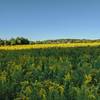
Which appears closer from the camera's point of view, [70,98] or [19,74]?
[70,98]

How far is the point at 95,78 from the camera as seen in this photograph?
15562 millimetres

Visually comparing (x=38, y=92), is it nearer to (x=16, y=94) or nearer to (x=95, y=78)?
(x=16, y=94)

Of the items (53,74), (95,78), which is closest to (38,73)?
(53,74)

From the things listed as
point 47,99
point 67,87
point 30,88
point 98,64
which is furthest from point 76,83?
point 98,64

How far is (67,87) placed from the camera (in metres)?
13.8

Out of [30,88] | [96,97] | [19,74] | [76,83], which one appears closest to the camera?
[96,97]

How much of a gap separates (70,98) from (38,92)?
92 cm

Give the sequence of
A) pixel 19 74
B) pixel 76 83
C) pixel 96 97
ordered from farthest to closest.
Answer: pixel 19 74 < pixel 76 83 < pixel 96 97

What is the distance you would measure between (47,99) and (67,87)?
196 centimetres

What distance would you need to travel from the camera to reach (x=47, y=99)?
11.9 m

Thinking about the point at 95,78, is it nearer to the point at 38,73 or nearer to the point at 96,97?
the point at 38,73

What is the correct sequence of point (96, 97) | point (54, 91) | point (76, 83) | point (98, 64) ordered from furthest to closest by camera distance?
point (98, 64)
point (76, 83)
point (54, 91)
point (96, 97)

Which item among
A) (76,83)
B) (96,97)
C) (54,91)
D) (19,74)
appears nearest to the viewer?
(96,97)

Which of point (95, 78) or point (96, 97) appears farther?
point (95, 78)
